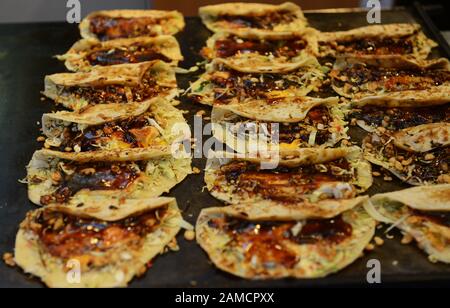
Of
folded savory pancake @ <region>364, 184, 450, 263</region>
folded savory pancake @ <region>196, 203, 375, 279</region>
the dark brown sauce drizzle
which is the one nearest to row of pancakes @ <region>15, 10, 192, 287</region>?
folded savory pancake @ <region>196, 203, 375, 279</region>

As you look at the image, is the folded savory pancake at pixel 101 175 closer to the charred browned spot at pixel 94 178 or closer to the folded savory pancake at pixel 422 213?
the charred browned spot at pixel 94 178

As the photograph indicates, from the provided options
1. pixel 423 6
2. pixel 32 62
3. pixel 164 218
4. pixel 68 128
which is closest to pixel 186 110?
pixel 68 128

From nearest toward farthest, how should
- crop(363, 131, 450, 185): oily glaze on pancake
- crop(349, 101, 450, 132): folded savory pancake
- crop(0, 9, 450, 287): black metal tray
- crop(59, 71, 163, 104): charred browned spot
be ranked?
crop(0, 9, 450, 287): black metal tray
crop(363, 131, 450, 185): oily glaze on pancake
crop(349, 101, 450, 132): folded savory pancake
crop(59, 71, 163, 104): charred browned spot

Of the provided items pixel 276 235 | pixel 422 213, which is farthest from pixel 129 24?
pixel 422 213

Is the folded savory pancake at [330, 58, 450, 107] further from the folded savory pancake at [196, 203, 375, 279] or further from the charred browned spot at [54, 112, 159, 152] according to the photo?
the charred browned spot at [54, 112, 159, 152]

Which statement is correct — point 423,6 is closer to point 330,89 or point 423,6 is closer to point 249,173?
point 330,89

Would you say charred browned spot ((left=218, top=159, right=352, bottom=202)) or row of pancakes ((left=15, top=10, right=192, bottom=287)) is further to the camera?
charred browned spot ((left=218, top=159, right=352, bottom=202))

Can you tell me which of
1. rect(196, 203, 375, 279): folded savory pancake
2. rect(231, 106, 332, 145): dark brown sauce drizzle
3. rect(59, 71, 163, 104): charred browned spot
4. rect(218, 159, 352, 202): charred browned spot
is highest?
rect(59, 71, 163, 104): charred browned spot
